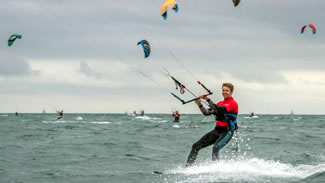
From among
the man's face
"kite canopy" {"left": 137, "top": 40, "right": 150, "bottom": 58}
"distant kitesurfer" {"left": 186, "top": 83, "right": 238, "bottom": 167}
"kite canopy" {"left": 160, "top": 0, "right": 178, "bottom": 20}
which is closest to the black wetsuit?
"distant kitesurfer" {"left": 186, "top": 83, "right": 238, "bottom": 167}

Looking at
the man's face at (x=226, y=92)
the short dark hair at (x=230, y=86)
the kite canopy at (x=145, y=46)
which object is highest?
the kite canopy at (x=145, y=46)

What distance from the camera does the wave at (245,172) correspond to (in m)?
9.19

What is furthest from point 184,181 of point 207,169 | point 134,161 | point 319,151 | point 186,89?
point 319,151

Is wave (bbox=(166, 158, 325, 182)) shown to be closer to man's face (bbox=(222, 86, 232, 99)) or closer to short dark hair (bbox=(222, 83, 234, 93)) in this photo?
man's face (bbox=(222, 86, 232, 99))

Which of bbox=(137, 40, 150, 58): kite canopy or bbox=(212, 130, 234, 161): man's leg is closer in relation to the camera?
bbox=(212, 130, 234, 161): man's leg

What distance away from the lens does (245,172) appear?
9.83m

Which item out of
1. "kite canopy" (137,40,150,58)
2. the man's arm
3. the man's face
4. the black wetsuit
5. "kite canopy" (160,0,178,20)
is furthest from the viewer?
"kite canopy" (160,0,178,20)

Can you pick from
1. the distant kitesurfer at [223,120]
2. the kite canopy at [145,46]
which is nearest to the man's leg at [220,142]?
the distant kitesurfer at [223,120]

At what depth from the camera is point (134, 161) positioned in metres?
13.0

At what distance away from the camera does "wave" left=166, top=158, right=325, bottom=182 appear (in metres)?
9.19

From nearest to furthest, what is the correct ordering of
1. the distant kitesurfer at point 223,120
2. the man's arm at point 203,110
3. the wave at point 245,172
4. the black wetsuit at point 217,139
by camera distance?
1. the wave at point 245,172
2. the man's arm at point 203,110
3. the distant kitesurfer at point 223,120
4. the black wetsuit at point 217,139

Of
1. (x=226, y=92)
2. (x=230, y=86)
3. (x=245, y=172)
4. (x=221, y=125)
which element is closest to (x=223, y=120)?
(x=221, y=125)

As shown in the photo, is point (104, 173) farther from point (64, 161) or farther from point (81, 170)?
point (64, 161)

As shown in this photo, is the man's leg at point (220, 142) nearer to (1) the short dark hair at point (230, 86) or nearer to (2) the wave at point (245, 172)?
(2) the wave at point (245, 172)
